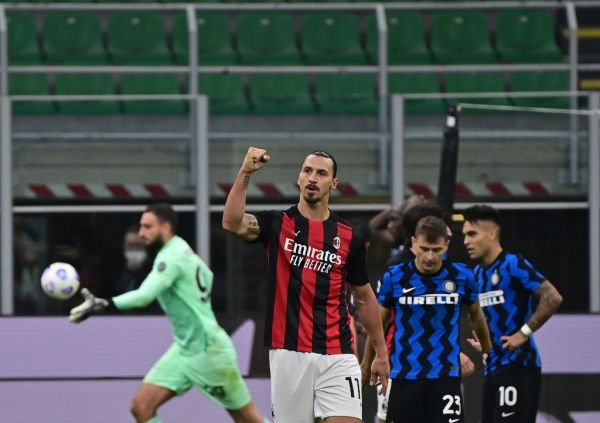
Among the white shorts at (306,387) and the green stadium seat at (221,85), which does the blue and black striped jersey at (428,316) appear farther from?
the green stadium seat at (221,85)

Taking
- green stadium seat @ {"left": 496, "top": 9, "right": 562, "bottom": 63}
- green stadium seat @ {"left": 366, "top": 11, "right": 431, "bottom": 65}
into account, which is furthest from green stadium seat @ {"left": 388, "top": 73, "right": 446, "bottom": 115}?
green stadium seat @ {"left": 496, "top": 9, "right": 562, "bottom": 63}

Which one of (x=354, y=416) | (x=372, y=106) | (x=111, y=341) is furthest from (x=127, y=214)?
(x=354, y=416)

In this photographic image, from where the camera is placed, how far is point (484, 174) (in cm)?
1068

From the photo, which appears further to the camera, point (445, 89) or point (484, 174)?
point (445, 89)

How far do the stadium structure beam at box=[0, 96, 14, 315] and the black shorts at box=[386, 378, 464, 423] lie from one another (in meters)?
4.14

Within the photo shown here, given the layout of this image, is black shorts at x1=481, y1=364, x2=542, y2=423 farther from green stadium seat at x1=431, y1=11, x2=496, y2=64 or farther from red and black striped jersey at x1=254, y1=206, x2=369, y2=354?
green stadium seat at x1=431, y1=11, x2=496, y2=64

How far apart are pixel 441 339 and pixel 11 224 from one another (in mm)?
4525

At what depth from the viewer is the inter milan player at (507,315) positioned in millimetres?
7828

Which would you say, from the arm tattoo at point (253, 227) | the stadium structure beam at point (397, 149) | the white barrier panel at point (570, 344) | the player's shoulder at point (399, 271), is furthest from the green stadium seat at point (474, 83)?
the arm tattoo at point (253, 227)

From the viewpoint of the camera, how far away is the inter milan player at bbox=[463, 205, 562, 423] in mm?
7828

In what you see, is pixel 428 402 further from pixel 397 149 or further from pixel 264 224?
pixel 397 149

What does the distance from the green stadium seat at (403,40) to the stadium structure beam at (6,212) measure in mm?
5238

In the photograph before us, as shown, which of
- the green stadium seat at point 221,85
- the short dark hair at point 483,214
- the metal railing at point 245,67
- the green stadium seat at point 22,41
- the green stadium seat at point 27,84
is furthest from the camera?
the green stadium seat at point 22,41

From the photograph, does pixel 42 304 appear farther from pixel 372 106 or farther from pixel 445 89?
pixel 445 89
